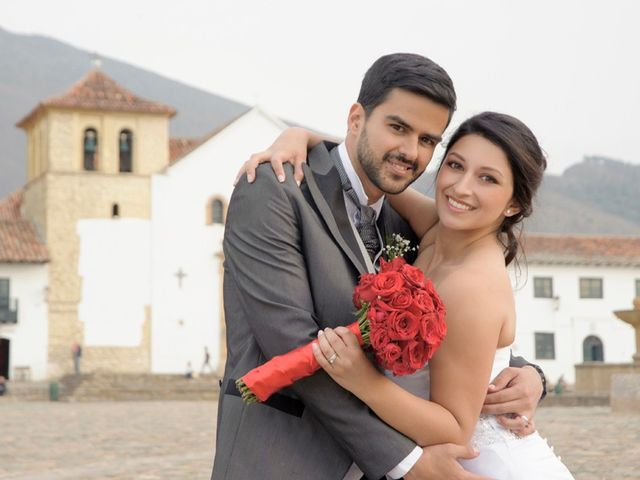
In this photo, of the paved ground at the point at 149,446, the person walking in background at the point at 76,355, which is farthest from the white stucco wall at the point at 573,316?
the paved ground at the point at 149,446

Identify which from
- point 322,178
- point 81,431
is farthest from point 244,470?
point 81,431

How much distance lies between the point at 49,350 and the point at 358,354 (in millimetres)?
37775

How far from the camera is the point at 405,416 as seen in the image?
2904mm

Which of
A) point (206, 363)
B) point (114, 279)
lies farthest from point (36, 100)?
point (206, 363)

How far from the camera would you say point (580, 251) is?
47000 mm

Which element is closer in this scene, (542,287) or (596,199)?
(542,287)

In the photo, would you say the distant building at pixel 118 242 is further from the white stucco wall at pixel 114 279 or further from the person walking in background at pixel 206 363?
the person walking in background at pixel 206 363

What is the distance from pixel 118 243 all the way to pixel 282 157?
3779cm

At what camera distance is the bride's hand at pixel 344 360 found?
2.80 meters

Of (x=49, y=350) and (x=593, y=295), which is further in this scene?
(x=593, y=295)

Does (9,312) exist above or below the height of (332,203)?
below

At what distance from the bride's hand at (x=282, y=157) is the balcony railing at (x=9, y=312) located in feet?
122

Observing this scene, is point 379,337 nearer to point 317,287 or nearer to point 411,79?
point 317,287

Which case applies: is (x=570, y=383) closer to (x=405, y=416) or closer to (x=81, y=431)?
(x=81, y=431)
